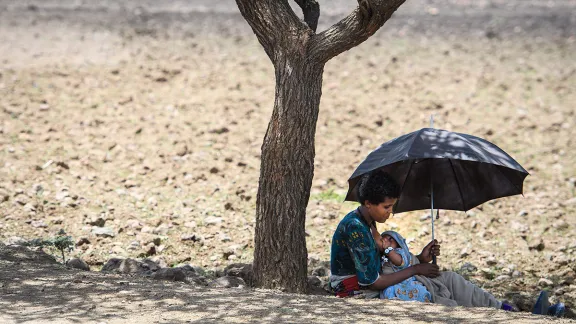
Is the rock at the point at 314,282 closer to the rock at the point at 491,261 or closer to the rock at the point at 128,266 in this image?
the rock at the point at 128,266

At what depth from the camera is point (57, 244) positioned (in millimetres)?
6395

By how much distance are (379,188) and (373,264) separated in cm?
50

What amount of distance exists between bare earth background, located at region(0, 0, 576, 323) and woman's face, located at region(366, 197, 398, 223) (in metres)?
0.59

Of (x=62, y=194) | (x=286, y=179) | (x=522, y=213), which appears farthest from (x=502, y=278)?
(x=62, y=194)

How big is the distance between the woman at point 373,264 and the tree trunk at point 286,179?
0.41m

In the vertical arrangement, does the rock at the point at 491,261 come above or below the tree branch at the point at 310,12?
below

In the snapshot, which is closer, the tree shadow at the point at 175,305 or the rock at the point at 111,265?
the tree shadow at the point at 175,305

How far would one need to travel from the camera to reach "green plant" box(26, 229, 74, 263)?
6401 mm

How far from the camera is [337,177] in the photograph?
899cm

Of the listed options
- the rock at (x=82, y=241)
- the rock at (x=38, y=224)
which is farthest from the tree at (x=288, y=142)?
the rock at (x=38, y=224)

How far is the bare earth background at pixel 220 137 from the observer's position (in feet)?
17.6

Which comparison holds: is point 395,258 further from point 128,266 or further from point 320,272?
point 128,266

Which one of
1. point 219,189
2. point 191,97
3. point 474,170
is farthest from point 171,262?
point 191,97

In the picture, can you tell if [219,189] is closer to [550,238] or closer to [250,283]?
[250,283]
